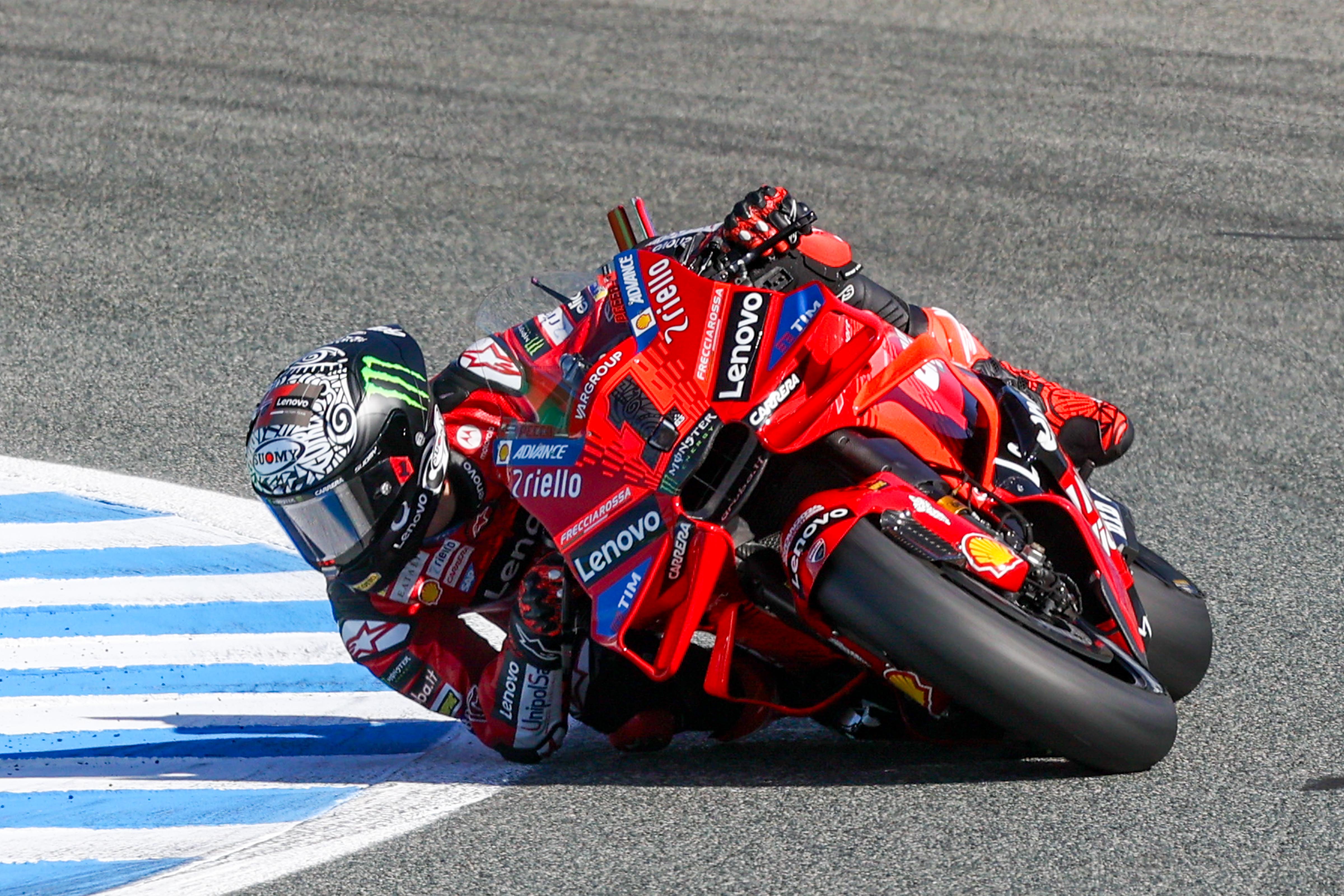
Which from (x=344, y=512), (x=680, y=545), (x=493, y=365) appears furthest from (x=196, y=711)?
(x=680, y=545)

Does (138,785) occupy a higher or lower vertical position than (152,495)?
lower

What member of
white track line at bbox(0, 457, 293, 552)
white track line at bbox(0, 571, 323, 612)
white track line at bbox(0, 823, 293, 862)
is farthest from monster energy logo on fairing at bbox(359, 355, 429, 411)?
white track line at bbox(0, 457, 293, 552)

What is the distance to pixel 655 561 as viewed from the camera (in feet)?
13.1

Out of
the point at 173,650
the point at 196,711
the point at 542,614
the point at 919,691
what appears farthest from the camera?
the point at 173,650

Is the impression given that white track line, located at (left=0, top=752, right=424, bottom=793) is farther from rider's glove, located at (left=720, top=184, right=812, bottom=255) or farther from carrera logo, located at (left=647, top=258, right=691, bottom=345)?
rider's glove, located at (left=720, top=184, right=812, bottom=255)

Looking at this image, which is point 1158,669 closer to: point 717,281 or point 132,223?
point 717,281

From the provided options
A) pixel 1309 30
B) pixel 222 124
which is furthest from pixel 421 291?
pixel 1309 30

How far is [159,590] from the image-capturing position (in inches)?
243

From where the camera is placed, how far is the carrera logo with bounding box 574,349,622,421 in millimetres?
4242

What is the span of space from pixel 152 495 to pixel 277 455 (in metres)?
2.87

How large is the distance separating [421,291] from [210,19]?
5.09 metres

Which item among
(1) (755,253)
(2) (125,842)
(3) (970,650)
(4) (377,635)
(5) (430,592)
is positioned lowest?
(2) (125,842)

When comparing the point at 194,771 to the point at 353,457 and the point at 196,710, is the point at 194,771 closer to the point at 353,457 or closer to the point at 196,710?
the point at 196,710

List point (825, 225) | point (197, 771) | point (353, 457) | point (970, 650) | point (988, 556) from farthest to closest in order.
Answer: point (825, 225), point (197, 771), point (353, 457), point (988, 556), point (970, 650)
